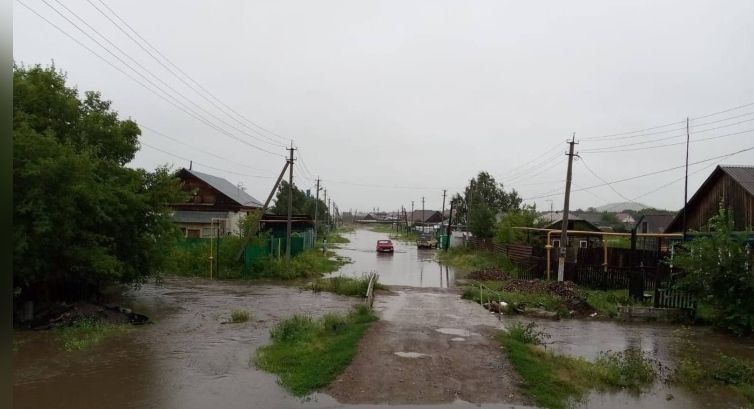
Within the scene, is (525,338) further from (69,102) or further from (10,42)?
(69,102)

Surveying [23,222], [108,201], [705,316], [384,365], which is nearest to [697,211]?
[705,316]

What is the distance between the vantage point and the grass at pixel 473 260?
30.0 metres

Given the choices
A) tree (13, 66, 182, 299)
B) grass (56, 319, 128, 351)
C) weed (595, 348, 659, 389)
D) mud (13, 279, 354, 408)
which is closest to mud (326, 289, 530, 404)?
mud (13, 279, 354, 408)

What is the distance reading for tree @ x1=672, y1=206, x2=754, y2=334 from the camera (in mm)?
14688

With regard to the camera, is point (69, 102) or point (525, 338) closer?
point (525, 338)

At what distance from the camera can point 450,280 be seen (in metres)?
27.5

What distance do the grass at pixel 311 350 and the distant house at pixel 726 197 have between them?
1566cm

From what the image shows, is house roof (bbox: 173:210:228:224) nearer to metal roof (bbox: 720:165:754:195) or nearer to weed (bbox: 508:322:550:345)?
weed (bbox: 508:322:550:345)

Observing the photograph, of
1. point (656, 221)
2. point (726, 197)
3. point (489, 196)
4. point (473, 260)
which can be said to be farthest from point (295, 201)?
point (726, 197)

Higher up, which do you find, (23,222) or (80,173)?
(80,173)

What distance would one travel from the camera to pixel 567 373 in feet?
31.2

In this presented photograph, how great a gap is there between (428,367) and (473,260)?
84.5 feet

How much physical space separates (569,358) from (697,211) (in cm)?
1899

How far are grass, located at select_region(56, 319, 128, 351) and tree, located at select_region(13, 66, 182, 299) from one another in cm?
140
